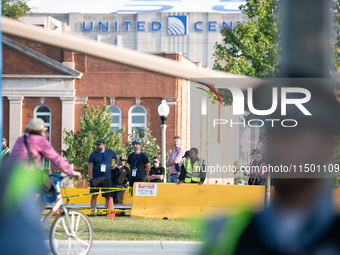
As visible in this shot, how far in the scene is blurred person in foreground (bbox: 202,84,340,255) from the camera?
96 centimetres

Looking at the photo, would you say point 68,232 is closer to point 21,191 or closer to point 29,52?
point 21,191

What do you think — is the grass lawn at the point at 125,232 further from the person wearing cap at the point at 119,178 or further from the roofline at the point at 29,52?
the person wearing cap at the point at 119,178

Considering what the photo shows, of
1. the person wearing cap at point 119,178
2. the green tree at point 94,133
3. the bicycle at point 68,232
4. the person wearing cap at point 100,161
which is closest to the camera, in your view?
the bicycle at point 68,232

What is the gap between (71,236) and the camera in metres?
1.71

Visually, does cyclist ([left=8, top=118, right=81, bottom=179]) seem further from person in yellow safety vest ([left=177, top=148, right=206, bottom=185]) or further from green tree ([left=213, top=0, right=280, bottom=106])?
green tree ([left=213, top=0, right=280, bottom=106])

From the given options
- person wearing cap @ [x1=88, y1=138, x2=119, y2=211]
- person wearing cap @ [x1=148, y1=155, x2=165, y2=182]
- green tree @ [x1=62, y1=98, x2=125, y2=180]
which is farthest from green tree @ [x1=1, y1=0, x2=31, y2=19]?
green tree @ [x1=62, y1=98, x2=125, y2=180]

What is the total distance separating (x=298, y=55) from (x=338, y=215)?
1.12ft

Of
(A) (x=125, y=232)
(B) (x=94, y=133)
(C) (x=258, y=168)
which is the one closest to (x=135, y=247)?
(A) (x=125, y=232)

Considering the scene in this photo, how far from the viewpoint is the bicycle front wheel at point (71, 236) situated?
1.62m

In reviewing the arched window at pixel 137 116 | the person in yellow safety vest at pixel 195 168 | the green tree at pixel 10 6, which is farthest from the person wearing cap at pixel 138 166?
the arched window at pixel 137 116

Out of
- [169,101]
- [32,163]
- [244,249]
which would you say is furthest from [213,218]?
[169,101]

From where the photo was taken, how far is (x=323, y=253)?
0.97 metres

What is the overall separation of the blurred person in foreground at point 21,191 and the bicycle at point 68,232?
23cm

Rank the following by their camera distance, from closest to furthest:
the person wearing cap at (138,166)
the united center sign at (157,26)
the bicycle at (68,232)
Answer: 1. the bicycle at (68,232)
2. the person wearing cap at (138,166)
3. the united center sign at (157,26)
